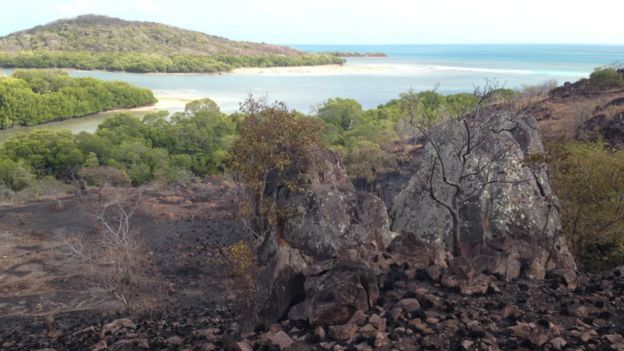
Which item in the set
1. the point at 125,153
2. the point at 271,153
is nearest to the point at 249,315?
the point at 271,153

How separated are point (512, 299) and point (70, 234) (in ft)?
47.1

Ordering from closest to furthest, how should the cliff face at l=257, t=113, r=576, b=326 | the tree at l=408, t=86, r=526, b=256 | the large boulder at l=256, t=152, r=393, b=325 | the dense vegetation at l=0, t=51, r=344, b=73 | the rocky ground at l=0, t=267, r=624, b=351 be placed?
1. the rocky ground at l=0, t=267, r=624, b=351
2. the cliff face at l=257, t=113, r=576, b=326
3. the tree at l=408, t=86, r=526, b=256
4. the large boulder at l=256, t=152, r=393, b=325
5. the dense vegetation at l=0, t=51, r=344, b=73

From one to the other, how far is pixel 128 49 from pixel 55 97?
90.3 m

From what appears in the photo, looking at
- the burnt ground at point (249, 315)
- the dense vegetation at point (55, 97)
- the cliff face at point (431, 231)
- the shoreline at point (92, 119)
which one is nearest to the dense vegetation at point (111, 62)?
the shoreline at point (92, 119)

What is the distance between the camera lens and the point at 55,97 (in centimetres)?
6025

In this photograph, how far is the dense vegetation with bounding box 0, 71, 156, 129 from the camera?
55.9 m

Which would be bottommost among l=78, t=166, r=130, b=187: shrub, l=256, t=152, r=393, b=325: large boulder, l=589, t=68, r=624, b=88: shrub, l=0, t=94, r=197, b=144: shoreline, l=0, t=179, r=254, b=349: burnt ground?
l=0, t=94, r=197, b=144: shoreline

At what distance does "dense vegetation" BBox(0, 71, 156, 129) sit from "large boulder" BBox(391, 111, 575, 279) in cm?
5120

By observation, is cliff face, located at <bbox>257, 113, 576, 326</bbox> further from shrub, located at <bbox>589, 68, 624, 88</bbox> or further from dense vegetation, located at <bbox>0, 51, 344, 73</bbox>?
dense vegetation, located at <bbox>0, 51, 344, 73</bbox>

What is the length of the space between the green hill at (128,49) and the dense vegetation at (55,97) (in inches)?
1952

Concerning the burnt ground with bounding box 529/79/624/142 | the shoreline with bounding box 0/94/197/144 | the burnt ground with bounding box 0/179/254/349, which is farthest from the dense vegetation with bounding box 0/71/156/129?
the burnt ground with bounding box 529/79/624/142

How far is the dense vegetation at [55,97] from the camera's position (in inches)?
2200

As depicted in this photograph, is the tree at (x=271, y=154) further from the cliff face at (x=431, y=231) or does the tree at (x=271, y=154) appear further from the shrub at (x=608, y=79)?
A: the shrub at (x=608, y=79)

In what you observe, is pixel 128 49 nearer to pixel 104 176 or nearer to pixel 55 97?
pixel 55 97
